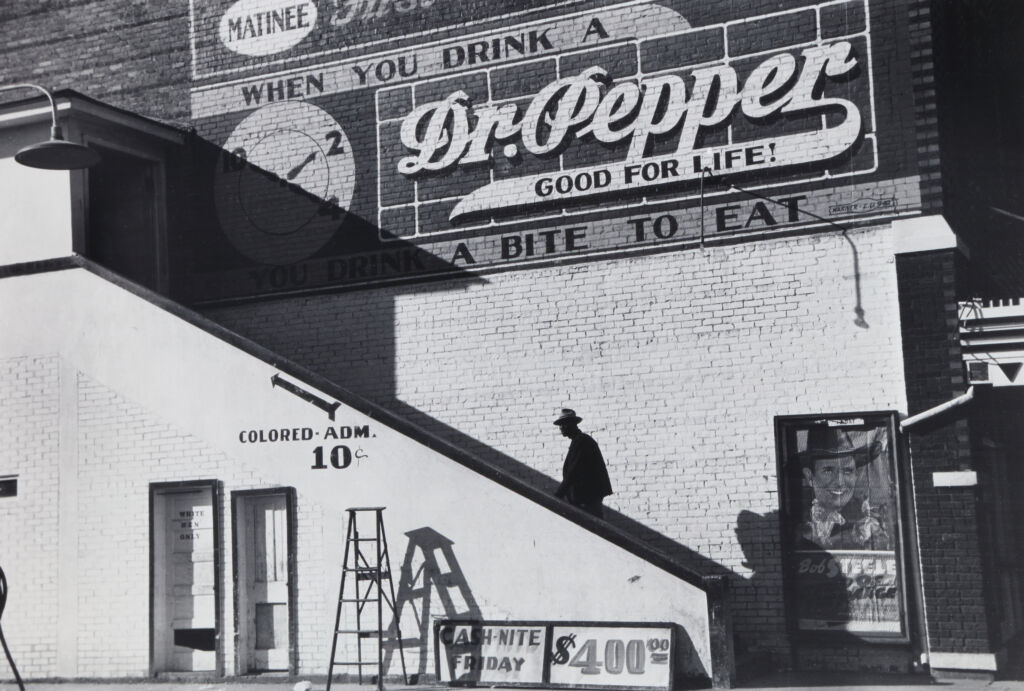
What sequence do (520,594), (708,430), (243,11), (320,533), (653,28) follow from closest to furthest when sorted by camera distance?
(520,594), (320,533), (708,430), (653,28), (243,11)

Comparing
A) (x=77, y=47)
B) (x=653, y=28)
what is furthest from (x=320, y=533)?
(x=77, y=47)

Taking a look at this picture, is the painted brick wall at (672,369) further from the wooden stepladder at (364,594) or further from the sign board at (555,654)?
the wooden stepladder at (364,594)

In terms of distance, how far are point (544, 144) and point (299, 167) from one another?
130 inches

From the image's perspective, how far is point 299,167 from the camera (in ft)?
49.7

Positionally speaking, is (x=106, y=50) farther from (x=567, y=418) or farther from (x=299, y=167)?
(x=567, y=418)

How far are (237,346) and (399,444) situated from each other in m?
2.08

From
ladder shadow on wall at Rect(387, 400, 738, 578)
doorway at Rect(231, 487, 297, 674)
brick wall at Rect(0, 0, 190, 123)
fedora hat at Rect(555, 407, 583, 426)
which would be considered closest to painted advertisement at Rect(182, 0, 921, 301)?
brick wall at Rect(0, 0, 190, 123)

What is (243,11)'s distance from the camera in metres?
15.6

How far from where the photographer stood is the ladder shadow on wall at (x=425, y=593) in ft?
37.0

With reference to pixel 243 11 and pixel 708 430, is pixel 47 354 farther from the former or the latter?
pixel 708 430

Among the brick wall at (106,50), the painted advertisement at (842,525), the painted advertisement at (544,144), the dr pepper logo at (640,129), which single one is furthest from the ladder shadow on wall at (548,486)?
the brick wall at (106,50)

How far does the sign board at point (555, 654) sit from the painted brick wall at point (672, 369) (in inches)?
90.6

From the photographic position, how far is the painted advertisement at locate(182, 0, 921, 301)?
1269cm

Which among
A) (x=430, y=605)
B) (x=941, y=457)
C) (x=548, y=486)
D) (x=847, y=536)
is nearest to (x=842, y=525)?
(x=847, y=536)
